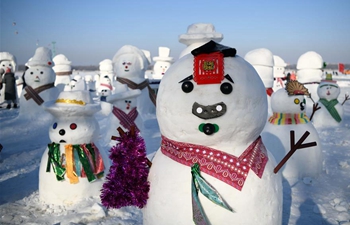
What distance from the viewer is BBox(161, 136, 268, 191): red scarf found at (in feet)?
7.70

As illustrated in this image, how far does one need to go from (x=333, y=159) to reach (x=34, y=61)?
8.42 meters

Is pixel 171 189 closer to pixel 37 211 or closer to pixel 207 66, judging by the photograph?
pixel 207 66

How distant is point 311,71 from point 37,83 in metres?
10.4

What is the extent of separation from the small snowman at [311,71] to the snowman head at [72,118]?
10854mm

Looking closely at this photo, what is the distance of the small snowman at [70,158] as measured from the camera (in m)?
4.33

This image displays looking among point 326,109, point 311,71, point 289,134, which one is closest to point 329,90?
point 326,109

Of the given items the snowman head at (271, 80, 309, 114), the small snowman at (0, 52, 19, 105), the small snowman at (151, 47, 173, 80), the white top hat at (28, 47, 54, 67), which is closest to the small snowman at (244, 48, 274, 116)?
the snowman head at (271, 80, 309, 114)

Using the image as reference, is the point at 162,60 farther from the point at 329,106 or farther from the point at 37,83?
the point at 329,106

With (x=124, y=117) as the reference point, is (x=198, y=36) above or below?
above

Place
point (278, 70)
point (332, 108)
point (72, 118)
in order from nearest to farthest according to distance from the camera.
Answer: point (72, 118) → point (332, 108) → point (278, 70)

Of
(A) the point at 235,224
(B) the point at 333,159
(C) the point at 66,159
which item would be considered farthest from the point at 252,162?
(B) the point at 333,159

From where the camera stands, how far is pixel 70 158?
4.34 meters

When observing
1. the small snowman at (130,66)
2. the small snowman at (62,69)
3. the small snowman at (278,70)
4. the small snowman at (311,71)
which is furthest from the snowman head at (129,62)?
the small snowman at (278,70)

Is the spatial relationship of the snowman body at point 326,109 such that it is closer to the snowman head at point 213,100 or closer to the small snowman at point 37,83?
the snowman head at point 213,100
